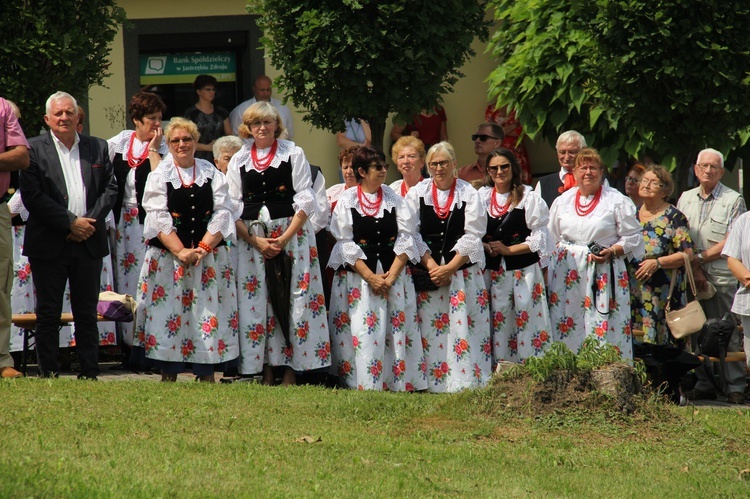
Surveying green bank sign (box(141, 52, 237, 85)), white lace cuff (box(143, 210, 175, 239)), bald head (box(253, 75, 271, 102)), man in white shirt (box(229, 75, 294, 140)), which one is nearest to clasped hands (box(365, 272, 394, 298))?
white lace cuff (box(143, 210, 175, 239))

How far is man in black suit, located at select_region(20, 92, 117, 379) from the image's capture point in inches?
392

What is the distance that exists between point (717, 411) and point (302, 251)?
145 inches

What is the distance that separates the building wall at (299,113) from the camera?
1670 cm

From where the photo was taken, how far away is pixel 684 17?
12.8 metres

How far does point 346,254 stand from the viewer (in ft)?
35.5

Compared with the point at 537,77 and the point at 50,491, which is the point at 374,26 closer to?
the point at 537,77

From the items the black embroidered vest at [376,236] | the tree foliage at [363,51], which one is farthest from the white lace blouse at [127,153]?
the black embroidered vest at [376,236]

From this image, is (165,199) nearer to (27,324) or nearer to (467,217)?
(27,324)

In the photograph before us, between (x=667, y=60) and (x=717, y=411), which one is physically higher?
(x=667, y=60)

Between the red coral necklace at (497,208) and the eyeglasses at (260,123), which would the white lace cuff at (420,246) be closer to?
the red coral necklace at (497,208)

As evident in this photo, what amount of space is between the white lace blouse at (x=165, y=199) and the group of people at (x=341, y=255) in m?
0.02

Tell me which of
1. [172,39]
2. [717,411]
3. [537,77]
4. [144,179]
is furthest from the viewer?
[172,39]

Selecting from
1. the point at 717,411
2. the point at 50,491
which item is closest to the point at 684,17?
the point at 717,411

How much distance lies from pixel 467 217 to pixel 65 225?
345 centimetres
